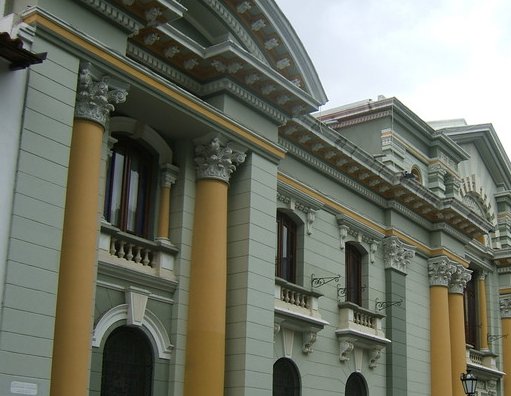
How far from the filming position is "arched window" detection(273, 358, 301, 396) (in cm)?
1862

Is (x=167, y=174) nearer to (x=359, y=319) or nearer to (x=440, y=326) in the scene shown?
(x=359, y=319)

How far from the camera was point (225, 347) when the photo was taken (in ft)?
52.4

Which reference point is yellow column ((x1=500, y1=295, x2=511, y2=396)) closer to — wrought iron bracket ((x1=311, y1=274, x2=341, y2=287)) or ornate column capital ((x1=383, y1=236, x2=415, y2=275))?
ornate column capital ((x1=383, y1=236, x2=415, y2=275))

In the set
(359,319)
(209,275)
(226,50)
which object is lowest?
(209,275)

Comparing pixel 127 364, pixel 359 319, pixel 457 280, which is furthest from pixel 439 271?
pixel 127 364

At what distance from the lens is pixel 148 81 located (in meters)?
14.7

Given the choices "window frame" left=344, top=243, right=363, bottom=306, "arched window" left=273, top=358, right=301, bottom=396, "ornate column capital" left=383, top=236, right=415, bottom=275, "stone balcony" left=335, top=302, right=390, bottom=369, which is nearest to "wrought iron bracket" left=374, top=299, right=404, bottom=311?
"stone balcony" left=335, top=302, right=390, bottom=369

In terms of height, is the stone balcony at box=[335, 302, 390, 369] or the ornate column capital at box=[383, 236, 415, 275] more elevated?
the ornate column capital at box=[383, 236, 415, 275]

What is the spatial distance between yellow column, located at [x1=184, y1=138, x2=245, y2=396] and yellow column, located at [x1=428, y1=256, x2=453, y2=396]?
10811 mm

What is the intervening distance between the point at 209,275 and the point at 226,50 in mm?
4179

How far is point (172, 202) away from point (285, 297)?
405 cm

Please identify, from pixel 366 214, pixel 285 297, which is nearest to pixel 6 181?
pixel 285 297

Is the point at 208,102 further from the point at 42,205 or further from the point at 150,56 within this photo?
the point at 42,205

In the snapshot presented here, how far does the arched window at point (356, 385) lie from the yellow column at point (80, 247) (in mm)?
9780
